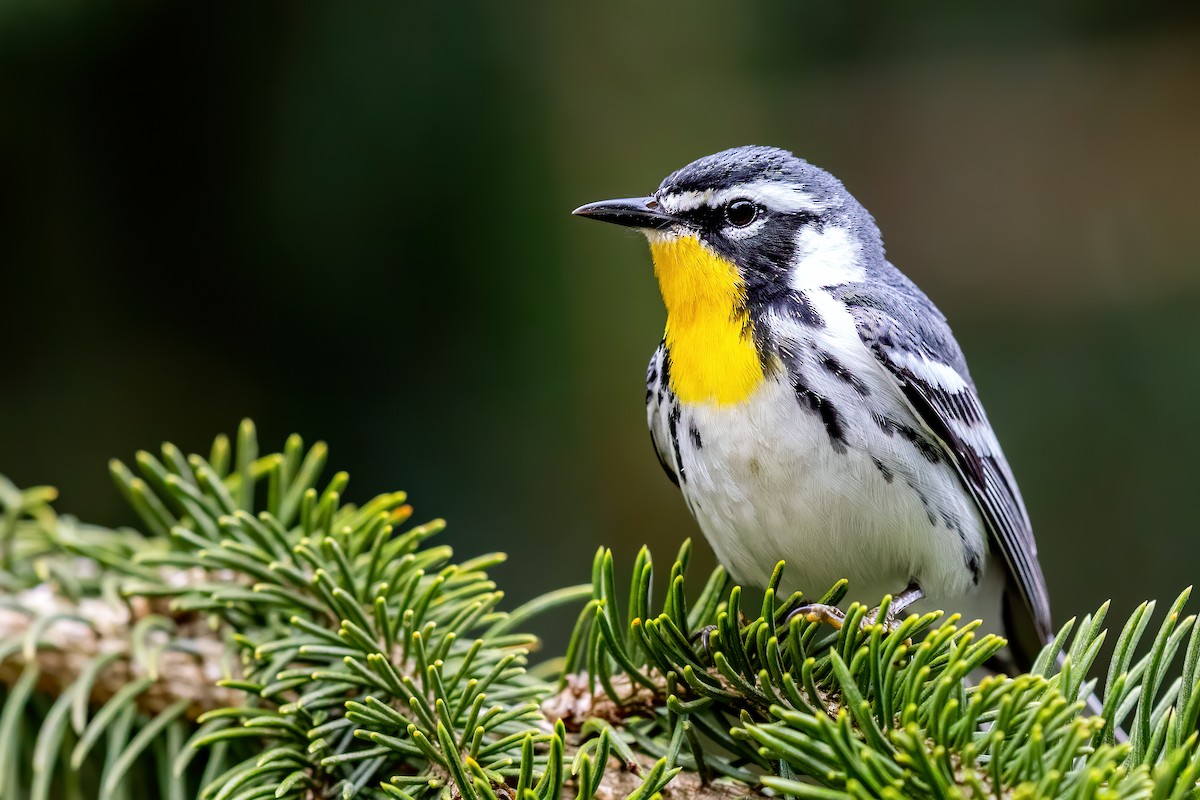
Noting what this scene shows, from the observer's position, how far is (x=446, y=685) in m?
1.34

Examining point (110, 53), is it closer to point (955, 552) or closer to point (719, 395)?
point (719, 395)

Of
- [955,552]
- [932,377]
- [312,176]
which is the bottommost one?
[955,552]

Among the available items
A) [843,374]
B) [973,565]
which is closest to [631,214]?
[843,374]

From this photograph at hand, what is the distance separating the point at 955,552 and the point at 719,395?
1.76 feet

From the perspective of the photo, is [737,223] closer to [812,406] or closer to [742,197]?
[742,197]

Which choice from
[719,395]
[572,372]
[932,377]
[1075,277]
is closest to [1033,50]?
[1075,277]

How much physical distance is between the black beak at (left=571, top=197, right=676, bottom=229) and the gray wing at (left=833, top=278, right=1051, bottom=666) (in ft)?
1.25

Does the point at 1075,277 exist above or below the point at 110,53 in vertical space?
below

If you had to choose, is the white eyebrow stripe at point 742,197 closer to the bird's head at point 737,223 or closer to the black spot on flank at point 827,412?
the bird's head at point 737,223

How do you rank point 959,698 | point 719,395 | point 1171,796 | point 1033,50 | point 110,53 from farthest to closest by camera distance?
point 1033,50
point 110,53
point 719,395
point 959,698
point 1171,796

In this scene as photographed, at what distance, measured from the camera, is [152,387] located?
306 centimetres

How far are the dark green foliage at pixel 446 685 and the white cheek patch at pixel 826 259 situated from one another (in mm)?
740

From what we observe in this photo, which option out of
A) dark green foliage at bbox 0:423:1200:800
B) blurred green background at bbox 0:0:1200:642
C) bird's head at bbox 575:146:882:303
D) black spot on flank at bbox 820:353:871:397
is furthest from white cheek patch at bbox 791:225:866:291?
blurred green background at bbox 0:0:1200:642

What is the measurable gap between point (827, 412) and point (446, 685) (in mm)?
823
